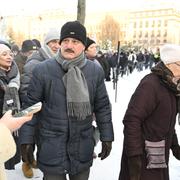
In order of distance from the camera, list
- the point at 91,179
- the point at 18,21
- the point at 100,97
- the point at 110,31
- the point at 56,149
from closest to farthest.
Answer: the point at 56,149, the point at 100,97, the point at 91,179, the point at 110,31, the point at 18,21

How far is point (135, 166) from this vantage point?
2.98 meters

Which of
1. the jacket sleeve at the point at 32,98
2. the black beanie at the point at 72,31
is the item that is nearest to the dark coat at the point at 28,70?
the jacket sleeve at the point at 32,98

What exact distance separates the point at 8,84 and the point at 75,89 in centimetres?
124

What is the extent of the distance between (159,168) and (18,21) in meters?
94.0

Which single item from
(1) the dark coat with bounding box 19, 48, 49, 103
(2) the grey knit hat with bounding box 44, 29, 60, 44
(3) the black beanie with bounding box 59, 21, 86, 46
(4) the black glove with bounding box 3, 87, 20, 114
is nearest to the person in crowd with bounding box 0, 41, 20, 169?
(4) the black glove with bounding box 3, 87, 20, 114

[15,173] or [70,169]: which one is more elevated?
[70,169]

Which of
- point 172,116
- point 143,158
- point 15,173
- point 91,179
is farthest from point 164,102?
point 15,173

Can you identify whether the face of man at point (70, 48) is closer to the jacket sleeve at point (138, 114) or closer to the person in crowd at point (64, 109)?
the person in crowd at point (64, 109)

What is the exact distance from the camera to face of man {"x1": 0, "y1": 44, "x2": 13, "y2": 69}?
13.2 ft

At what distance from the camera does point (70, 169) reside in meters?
3.00

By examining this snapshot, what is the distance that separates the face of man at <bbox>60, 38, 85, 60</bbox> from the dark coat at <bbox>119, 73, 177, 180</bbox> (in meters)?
0.52

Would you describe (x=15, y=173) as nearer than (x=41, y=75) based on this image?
No

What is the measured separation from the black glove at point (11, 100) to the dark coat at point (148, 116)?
1248mm

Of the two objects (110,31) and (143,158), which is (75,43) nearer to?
(143,158)
